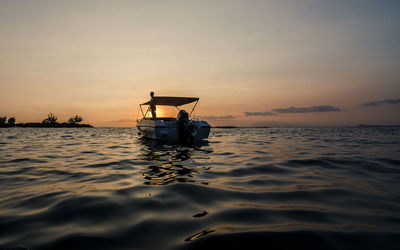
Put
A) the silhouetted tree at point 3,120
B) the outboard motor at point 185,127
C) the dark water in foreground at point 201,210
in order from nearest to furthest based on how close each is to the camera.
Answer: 1. the dark water in foreground at point 201,210
2. the outboard motor at point 185,127
3. the silhouetted tree at point 3,120

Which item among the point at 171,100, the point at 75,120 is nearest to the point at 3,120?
the point at 75,120

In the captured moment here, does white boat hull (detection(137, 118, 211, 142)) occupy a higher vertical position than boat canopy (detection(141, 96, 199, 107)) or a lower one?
lower

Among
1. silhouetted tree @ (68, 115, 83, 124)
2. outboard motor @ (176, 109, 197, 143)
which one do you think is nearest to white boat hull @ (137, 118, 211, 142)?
outboard motor @ (176, 109, 197, 143)

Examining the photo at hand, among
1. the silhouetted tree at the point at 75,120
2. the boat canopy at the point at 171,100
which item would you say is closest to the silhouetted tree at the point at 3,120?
the silhouetted tree at the point at 75,120

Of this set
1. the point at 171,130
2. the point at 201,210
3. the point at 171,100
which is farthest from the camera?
the point at 171,100

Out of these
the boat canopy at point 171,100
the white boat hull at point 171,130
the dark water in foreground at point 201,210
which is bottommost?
the dark water in foreground at point 201,210

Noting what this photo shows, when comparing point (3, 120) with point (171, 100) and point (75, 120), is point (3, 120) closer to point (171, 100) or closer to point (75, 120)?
point (75, 120)

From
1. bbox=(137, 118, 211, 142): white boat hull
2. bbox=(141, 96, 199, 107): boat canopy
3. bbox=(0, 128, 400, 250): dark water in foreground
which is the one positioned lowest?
bbox=(0, 128, 400, 250): dark water in foreground

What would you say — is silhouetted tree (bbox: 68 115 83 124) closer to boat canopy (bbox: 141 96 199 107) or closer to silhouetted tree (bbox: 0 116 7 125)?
silhouetted tree (bbox: 0 116 7 125)

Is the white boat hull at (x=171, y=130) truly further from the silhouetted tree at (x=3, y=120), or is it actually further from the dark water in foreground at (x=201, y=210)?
the silhouetted tree at (x=3, y=120)

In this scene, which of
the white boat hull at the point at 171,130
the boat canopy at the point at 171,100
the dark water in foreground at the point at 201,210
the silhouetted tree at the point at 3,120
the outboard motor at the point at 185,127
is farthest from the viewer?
the silhouetted tree at the point at 3,120

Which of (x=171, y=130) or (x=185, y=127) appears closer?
(x=171, y=130)

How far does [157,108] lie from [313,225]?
52.9 ft

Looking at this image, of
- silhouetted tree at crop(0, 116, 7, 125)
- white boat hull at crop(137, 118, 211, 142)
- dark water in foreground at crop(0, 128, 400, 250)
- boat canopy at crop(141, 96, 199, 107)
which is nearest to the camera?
dark water in foreground at crop(0, 128, 400, 250)
